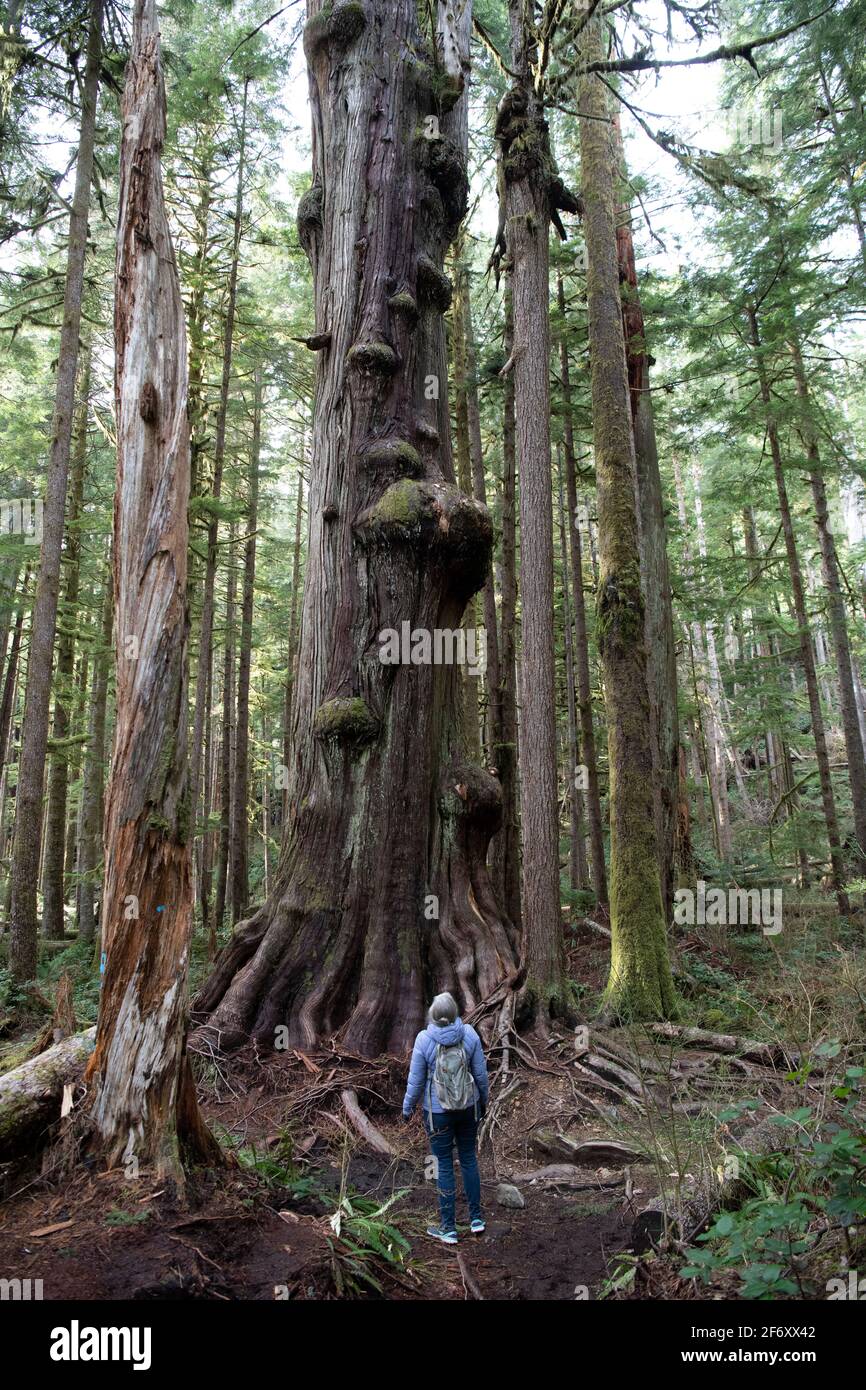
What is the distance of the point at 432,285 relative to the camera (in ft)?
29.0

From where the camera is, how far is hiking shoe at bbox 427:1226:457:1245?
4490mm

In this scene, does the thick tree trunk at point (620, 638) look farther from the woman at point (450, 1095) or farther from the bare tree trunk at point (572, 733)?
the bare tree trunk at point (572, 733)

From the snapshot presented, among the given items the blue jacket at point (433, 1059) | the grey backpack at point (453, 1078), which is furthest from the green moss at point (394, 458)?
the grey backpack at point (453, 1078)

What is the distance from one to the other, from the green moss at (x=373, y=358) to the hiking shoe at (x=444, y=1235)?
7.58 meters

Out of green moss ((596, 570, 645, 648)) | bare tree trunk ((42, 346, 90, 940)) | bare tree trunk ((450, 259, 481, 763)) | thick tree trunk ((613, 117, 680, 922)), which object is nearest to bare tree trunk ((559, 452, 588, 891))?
bare tree trunk ((450, 259, 481, 763))

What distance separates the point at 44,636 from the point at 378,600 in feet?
18.1

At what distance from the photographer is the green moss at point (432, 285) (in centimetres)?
875

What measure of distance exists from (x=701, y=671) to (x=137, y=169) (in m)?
27.9

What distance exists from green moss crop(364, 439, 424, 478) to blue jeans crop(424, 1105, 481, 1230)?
19.6 ft

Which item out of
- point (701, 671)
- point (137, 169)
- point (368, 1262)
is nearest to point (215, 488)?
point (137, 169)

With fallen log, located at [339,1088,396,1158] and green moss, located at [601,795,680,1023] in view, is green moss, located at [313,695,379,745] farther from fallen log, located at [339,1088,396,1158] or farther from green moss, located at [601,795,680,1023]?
fallen log, located at [339,1088,396,1158]

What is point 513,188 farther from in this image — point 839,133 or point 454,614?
point 839,133

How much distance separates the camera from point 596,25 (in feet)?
31.0

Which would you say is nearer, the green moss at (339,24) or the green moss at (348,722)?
the green moss at (348,722)
